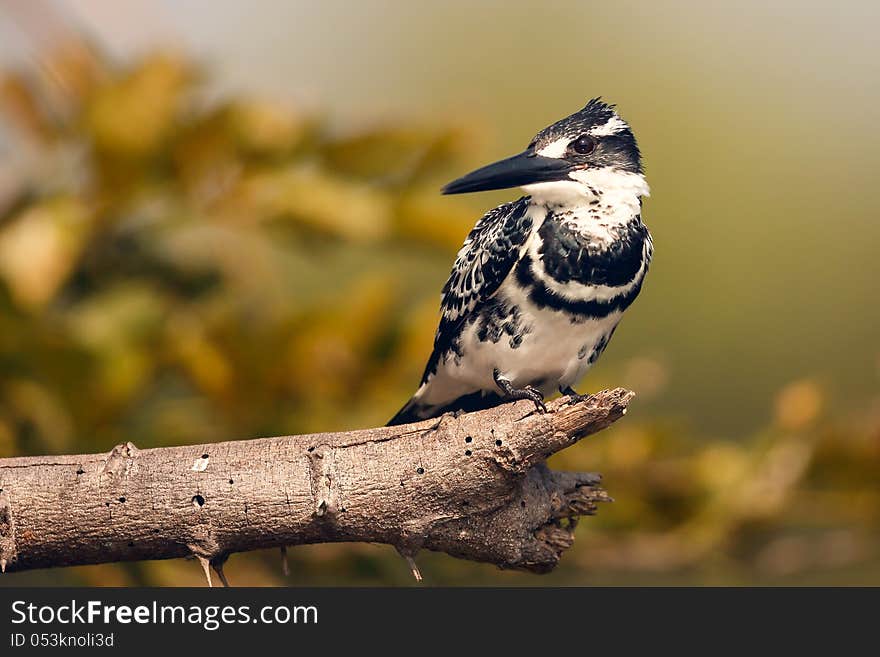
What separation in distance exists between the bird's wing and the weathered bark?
23cm

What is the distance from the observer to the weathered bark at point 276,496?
129cm

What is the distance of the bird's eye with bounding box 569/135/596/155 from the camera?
1316 millimetres

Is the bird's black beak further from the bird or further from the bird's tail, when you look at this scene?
the bird's tail

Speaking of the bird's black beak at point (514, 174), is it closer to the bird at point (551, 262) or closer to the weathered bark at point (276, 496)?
the bird at point (551, 262)

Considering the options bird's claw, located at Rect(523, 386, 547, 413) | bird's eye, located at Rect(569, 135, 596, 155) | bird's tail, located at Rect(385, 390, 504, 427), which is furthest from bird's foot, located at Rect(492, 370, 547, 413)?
bird's eye, located at Rect(569, 135, 596, 155)

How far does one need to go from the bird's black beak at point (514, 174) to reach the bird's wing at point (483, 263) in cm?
10

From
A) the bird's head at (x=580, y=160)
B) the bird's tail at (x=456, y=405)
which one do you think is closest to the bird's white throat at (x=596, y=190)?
the bird's head at (x=580, y=160)

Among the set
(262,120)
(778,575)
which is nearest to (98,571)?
(262,120)

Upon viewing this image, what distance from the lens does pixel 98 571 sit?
2.00 metres

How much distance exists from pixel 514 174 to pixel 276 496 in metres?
0.47

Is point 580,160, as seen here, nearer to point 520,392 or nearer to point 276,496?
point 520,392

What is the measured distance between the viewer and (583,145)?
4.33 feet

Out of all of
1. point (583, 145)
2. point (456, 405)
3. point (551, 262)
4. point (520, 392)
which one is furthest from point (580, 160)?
point (456, 405)

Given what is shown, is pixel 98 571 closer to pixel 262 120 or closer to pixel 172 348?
pixel 172 348
